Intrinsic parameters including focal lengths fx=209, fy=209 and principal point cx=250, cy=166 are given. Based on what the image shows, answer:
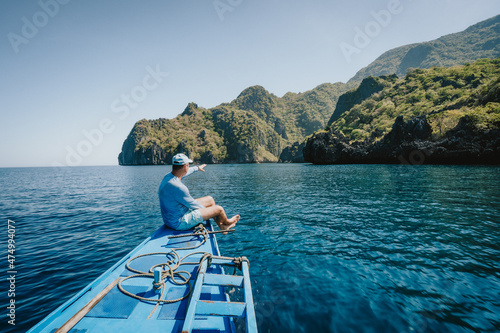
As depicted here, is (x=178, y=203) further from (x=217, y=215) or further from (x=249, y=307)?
(x=249, y=307)

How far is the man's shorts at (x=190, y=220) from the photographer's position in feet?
22.4

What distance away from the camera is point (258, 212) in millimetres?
15734

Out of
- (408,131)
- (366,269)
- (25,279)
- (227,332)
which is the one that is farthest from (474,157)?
(25,279)

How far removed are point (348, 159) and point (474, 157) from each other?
38.7m

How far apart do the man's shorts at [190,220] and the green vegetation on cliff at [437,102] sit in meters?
74.4

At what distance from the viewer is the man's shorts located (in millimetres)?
6836

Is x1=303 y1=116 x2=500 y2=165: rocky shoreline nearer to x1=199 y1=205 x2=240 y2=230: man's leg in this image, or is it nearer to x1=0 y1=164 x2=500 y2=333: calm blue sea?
x1=0 y1=164 x2=500 y2=333: calm blue sea

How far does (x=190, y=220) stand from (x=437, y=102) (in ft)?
449

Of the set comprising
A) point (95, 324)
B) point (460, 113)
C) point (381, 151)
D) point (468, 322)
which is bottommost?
point (468, 322)

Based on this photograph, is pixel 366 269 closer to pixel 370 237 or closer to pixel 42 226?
pixel 370 237

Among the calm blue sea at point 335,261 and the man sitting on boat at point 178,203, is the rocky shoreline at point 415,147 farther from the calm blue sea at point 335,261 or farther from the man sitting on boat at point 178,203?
the man sitting on boat at point 178,203

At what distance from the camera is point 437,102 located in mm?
101625

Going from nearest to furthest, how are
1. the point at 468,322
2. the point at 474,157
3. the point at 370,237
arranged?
the point at 468,322 → the point at 370,237 → the point at 474,157

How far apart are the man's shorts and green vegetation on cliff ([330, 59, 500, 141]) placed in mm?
74414
